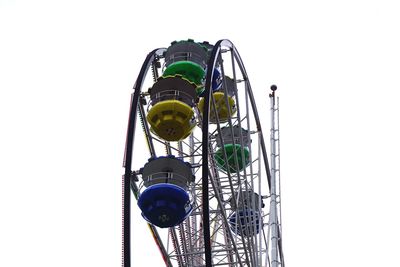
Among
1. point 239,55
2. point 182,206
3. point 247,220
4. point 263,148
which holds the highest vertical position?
point 239,55

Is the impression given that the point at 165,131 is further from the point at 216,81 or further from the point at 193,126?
the point at 216,81

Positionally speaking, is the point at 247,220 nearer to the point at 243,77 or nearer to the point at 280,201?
the point at 280,201

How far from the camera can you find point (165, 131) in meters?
17.6

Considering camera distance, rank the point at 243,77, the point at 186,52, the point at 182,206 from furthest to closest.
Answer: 1. the point at 243,77
2. the point at 186,52
3. the point at 182,206

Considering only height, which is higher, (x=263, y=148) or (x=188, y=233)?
(x=263, y=148)

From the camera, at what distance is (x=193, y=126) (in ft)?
59.1

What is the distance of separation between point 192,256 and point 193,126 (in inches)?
137

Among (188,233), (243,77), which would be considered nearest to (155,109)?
(188,233)

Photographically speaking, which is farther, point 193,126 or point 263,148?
point 263,148

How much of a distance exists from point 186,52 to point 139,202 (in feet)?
17.2

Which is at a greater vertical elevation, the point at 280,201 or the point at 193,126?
the point at 193,126

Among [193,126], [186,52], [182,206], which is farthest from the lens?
[186,52]

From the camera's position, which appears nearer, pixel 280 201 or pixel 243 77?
pixel 280 201

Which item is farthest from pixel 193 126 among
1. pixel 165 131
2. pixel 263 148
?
pixel 263 148
